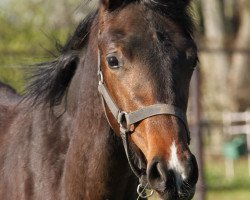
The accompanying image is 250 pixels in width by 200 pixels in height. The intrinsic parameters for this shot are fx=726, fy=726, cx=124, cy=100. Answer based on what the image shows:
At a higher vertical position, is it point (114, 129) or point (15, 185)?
point (114, 129)

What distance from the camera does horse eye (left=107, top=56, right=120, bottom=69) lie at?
A: 346cm

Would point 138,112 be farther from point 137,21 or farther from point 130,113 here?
point 137,21

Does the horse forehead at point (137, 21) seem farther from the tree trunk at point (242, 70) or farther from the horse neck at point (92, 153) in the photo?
the tree trunk at point (242, 70)

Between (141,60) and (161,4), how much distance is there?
35 centimetres

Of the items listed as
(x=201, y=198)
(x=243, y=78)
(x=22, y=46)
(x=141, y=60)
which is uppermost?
(x=141, y=60)

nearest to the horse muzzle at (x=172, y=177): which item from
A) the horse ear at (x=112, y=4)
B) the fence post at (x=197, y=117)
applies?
the horse ear at (x=112, y=4)

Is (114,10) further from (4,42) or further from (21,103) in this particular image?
(4,42)

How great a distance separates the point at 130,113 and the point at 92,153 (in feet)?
1.35

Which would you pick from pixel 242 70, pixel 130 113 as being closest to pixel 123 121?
pixel 130 113

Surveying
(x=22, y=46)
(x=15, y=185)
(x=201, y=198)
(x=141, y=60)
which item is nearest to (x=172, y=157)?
(x=141, y=60)

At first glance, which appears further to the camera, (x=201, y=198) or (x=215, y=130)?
(x=215, y=130)

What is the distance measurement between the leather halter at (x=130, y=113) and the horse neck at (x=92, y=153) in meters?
0.13

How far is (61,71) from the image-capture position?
12.9 ft

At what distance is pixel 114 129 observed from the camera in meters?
3.58
